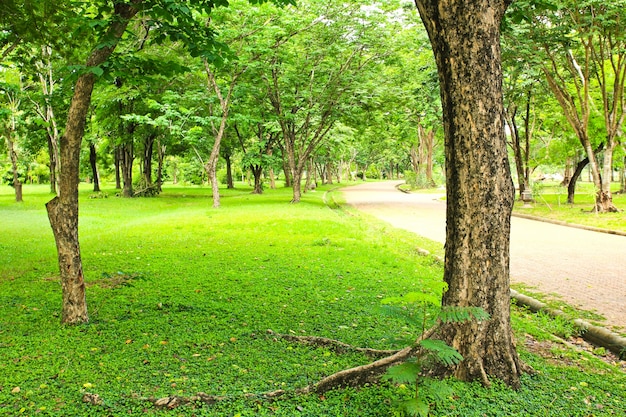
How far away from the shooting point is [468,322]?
11.2 ft

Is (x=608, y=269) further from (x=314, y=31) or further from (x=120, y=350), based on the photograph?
(x=314, y=31)

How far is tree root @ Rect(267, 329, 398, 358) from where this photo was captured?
148 inches

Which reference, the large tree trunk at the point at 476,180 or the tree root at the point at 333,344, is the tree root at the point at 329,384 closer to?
the tree root at the point at 333,344

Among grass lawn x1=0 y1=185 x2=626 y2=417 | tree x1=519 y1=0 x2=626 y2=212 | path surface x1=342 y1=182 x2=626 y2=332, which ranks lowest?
path surface x1=342 y1=182 x2=626 y2=332

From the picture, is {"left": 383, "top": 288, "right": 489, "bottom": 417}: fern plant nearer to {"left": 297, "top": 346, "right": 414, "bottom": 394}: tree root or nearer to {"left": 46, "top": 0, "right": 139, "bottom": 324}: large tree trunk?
{"left": 297, "top": 346, "right": 414, "bottom": 394}: tree root

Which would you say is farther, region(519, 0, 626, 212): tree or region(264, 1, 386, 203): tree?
region(264, 1, 386, 203): tree

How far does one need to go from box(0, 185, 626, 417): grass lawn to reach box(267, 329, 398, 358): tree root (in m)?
0.09

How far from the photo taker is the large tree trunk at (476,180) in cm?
324

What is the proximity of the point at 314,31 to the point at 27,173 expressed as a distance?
160 feet

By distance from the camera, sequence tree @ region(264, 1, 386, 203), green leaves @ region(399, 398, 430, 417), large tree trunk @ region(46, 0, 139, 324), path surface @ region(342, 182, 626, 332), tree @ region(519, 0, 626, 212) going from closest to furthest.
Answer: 1. green leaves @ region(399, 398, 430, 417)
2. large tree trunk @ region(46, 0, 139, 324)
3. path surface @ region(342, 182, 626, 332)
4. tree @ region(519, 0, 626, 212)
5. tree @ region(264, 1, 386, 203)

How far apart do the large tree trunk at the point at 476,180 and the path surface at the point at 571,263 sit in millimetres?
2567

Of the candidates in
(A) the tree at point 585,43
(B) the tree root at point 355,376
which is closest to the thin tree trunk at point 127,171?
(A) the tree at point 585,43

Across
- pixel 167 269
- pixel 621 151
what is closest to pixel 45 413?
pixel 167 269

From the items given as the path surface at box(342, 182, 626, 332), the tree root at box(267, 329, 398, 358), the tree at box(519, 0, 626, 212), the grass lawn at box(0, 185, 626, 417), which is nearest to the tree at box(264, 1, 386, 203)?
the tree at box(519, 0, 626, 212)
